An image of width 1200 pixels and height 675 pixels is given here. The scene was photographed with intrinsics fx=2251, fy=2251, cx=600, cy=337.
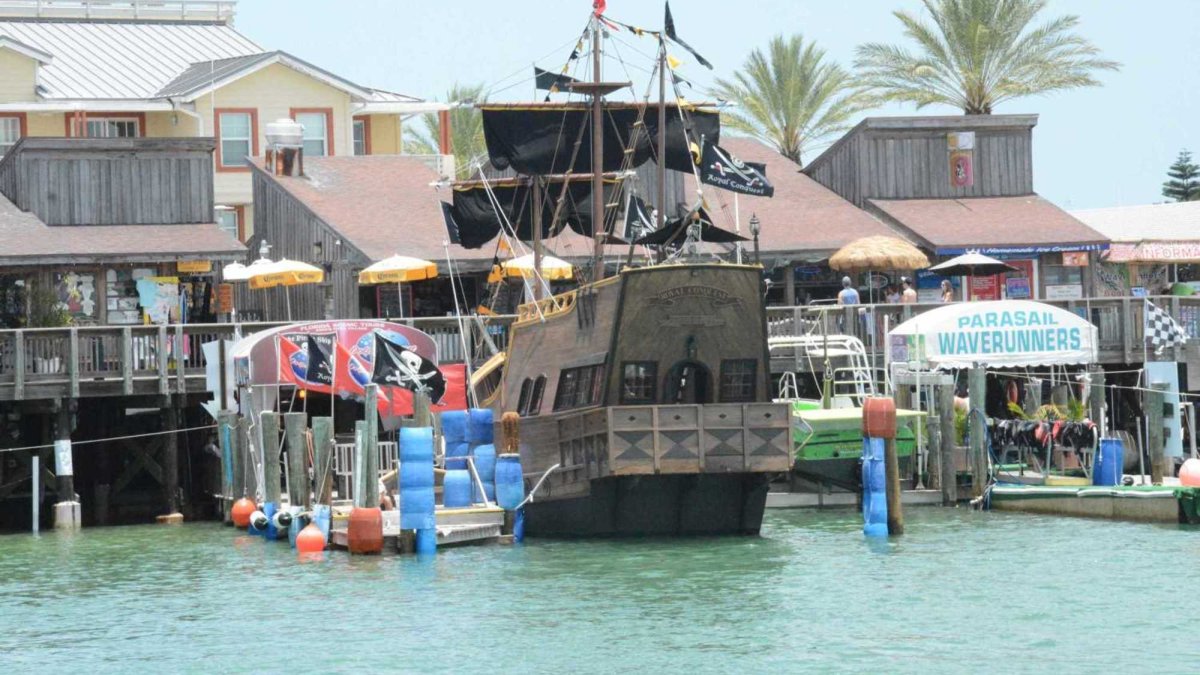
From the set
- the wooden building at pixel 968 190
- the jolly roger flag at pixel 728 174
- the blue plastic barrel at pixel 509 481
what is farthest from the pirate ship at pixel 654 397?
the wooden building at pixel 968 190

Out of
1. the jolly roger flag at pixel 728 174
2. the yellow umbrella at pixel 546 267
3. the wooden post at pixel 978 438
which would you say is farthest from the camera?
the yellow umbrella at pixel 546 267

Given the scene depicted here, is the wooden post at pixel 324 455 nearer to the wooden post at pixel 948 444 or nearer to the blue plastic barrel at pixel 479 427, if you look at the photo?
the blue plastic barrel at pixel 479 427

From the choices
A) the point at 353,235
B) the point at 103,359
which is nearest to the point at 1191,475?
the point at 103,359

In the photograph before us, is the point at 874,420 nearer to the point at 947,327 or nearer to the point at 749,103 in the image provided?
the point at 947,327

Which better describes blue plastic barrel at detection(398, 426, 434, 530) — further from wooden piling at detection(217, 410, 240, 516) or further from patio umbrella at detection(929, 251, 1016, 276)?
patio umbrella at detection(929, 251, 1016, 276)

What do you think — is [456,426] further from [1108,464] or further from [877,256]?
[877,256]

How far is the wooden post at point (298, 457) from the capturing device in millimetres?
36812

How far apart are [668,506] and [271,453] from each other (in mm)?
7553

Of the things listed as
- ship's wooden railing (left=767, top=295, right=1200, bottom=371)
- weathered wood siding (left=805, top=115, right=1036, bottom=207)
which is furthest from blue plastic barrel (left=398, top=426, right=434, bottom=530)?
weathered wood siding (left=805, top=115, right=1036, bottom=207)

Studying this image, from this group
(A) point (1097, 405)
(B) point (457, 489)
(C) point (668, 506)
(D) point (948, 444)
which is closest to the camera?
(C) point (668, 506)

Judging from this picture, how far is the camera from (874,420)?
108 ft

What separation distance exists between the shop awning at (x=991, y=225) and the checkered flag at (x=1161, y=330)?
7217 millimetres

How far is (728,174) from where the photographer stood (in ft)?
120

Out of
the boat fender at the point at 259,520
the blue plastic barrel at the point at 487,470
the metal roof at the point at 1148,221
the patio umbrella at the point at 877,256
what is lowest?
the boat fender at the point at 259,520
